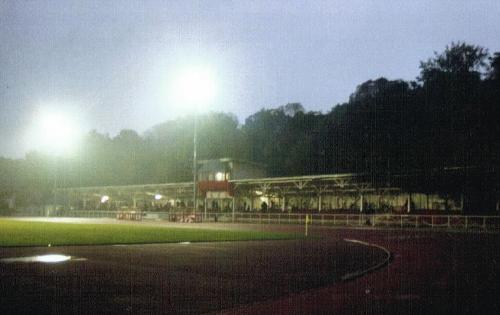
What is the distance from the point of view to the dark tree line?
45.8m

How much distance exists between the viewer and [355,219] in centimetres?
4397

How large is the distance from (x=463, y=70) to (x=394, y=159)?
1024 cm

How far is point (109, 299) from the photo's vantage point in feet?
30.8

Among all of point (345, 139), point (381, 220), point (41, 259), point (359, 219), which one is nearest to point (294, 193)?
point (345, 139)

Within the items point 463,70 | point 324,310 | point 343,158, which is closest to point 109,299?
point 324,310

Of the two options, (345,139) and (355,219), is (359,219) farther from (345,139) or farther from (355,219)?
(345,139)

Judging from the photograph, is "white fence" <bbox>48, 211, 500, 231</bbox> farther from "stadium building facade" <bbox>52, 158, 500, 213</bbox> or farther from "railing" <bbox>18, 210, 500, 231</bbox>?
"stadium building facade" <bbox>52, 158, 500, 213</bbox>

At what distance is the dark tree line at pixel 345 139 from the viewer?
150 feet

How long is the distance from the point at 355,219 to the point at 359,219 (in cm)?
34

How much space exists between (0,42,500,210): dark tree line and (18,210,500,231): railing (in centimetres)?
352

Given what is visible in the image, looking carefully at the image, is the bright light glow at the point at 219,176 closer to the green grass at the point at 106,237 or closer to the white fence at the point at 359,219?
the white fence at the point at 359,219

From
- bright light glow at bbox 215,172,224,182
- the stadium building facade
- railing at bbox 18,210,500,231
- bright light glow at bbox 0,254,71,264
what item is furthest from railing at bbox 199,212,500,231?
bright light glow at bbox 0,254,71,264

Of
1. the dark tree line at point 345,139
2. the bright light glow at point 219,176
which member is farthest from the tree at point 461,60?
the bright light glow at point 219,176

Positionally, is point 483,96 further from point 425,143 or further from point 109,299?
point 109,299
